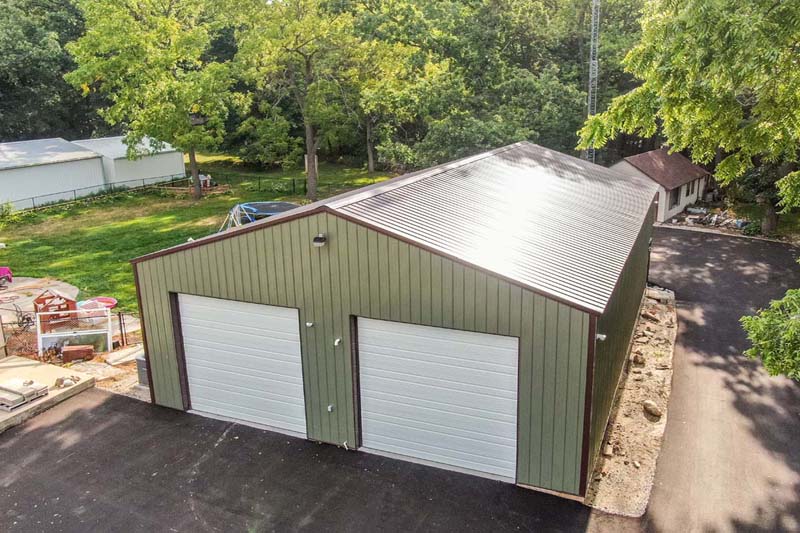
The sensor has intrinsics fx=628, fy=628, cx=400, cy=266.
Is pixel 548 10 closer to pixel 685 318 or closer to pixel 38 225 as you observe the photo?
pixel 685 318

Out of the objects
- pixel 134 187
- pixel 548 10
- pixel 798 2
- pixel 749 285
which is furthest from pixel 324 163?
pixel 798 2

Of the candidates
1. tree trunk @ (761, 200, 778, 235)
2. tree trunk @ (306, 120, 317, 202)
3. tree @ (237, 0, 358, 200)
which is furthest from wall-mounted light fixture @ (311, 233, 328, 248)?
tree trunk @ (306, 120, 317, 202)

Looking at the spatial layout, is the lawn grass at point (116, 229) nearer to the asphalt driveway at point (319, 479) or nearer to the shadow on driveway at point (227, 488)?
the asphalt driveway at point (319, 479)

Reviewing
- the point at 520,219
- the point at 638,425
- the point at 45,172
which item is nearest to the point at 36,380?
the point at 520,219

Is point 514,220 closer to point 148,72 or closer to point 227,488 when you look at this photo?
point 227,488

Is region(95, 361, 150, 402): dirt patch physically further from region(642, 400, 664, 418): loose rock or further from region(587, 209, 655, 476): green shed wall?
region(642, 400, 664, 418): loose rock

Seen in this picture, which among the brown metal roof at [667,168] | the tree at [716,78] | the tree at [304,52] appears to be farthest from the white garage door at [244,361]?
the brown metal roof at [667,168]
